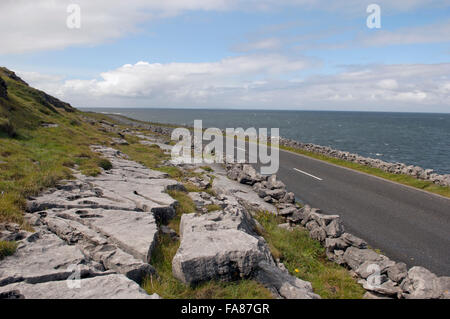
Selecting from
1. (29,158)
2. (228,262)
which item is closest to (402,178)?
(228,262)

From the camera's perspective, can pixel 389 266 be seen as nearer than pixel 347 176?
Yes

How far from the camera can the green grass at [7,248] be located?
5430 mm

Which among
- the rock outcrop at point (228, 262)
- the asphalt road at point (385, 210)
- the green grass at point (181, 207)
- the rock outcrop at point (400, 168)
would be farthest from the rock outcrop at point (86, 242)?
the rock outcrop at point (400, 168)

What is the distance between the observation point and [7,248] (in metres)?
5.52

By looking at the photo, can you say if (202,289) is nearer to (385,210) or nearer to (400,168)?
(385,210)

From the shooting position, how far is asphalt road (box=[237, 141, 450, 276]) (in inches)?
404

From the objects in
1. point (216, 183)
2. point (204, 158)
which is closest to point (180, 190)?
point (216, 183)

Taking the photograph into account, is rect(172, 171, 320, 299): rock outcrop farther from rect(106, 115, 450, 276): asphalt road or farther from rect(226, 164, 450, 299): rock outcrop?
rect(106, 115, 450, 276): asphalt road

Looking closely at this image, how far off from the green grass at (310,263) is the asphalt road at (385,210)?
2628 mm

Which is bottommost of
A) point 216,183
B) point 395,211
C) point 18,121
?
point 395,211

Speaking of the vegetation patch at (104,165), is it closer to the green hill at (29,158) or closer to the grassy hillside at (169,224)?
the grassy hillside at (169,224)
